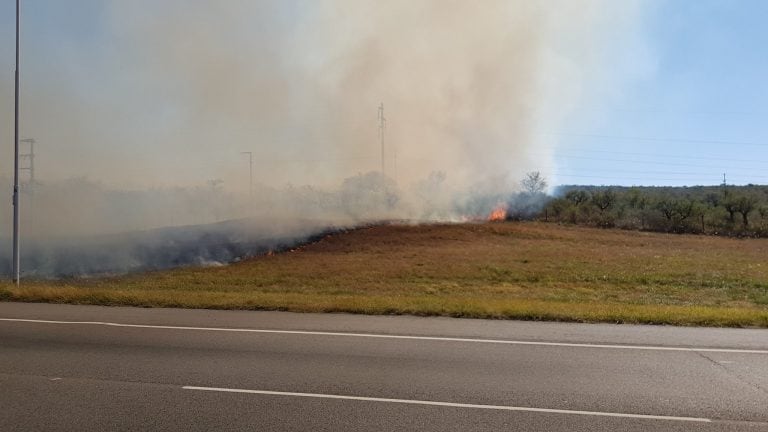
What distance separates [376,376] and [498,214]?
47671 mm

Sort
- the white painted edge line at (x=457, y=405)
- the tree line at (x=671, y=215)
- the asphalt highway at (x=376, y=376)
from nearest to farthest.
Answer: the asphalt highway at (x=376, y=376) < the white painted edge line at (x=457, y=405) < the tree line at (x=671, y=215)

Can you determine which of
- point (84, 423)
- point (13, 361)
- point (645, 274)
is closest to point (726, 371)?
point (84, 423)

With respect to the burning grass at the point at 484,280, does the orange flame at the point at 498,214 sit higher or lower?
higher

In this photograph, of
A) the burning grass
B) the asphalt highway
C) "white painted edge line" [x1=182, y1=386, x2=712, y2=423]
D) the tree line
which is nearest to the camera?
the asphalt highway

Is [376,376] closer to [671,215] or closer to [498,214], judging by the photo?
[498,214]

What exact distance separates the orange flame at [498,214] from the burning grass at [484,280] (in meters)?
4.87

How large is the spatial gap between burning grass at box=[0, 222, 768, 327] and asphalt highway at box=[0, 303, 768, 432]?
2.00 meters

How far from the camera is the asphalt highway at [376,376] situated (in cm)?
514

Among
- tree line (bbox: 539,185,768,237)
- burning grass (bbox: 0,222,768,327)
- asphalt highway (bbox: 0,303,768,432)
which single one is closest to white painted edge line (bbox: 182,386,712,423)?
asphalt highway (bbox: 0,303,768,432)

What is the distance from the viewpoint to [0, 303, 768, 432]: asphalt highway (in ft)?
16.9

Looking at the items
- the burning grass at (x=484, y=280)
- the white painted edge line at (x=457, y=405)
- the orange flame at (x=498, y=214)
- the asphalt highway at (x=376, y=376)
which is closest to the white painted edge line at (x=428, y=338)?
the asphalt highway at (x=376, y=376)

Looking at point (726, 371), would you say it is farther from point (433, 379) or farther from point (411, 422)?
point (411, 422)

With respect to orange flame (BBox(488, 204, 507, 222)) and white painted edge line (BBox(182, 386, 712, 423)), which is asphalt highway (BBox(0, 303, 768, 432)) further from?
orange flame (BBox(488, 204, 507, 222))

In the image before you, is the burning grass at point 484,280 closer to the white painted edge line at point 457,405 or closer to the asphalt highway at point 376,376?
the asphalt highway at point 376,376
